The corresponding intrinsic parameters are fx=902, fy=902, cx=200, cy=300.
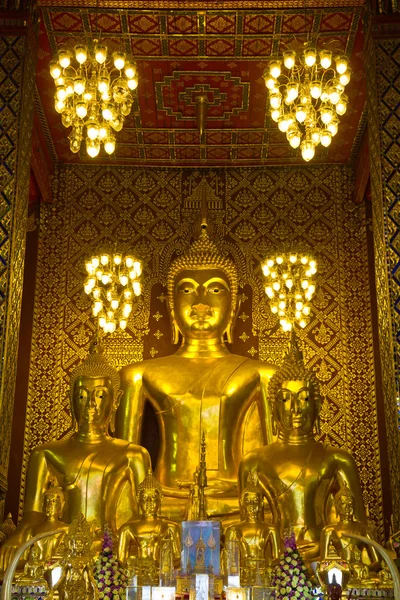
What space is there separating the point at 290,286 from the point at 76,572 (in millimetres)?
3437

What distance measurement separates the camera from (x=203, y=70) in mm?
6656

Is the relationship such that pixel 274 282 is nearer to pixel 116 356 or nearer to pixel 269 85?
pixel 116 356

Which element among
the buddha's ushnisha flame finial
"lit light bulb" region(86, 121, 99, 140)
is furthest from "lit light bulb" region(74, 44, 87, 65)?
the buddha's ushnisha flame finial

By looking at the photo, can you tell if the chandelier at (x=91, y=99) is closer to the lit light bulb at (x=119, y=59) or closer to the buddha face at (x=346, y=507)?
the lit light bulb at (x=119, y=59)

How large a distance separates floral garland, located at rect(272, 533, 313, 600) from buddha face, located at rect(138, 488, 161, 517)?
1031 mm

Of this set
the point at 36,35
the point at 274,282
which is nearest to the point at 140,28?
the point at 36,35

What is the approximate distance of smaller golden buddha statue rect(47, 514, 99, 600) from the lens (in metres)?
4.02

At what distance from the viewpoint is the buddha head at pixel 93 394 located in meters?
6.12

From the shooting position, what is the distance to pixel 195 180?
7656mm

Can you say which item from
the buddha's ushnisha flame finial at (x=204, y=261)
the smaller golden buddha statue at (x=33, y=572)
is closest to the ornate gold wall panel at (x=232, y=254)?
the buddha's ushnisha flame finial at (x=204, y=261)

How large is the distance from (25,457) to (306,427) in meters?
2.24

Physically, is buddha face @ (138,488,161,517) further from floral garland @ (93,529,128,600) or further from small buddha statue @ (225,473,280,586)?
floral garland @ (93,529,128,600)

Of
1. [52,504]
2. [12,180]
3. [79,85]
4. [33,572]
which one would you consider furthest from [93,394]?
[79,85]

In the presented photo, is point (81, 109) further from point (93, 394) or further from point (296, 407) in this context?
point (296, 407)
